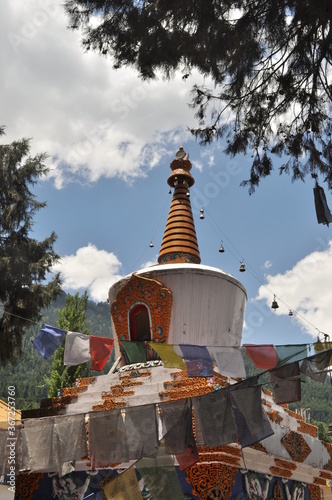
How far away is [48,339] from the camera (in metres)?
11.2

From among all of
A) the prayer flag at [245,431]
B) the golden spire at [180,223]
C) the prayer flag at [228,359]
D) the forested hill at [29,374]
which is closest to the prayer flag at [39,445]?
the prayer flag at [228,359]

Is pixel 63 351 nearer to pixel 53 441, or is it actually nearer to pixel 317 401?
pixel 53 441

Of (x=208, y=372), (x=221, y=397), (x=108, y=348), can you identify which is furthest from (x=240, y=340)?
(x=221, y=397)

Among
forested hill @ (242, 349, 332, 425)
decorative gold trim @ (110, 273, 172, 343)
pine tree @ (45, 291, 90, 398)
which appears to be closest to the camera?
decorative gold trim @ (110, 273, 172, 343)

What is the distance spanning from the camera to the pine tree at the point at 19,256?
12.9 meters

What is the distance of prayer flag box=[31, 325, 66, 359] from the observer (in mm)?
11156

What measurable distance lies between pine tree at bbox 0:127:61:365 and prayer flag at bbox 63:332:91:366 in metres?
2.21

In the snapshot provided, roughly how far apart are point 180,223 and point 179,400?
840 cm

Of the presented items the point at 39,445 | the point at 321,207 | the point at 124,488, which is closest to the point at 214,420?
the point at 124,488

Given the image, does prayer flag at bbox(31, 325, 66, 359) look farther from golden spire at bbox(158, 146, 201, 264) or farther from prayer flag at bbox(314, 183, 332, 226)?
prayer flag at bbox(314, 183, 332, 226)

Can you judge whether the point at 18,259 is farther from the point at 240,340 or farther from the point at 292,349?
the point at 292,349

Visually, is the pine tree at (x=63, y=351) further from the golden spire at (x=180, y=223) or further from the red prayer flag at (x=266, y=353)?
the red prayer flag at (x=266, y=353)

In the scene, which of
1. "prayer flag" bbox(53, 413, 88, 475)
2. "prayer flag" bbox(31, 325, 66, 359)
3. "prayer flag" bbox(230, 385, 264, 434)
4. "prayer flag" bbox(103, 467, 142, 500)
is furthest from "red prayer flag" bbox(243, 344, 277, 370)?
"prayer flag" bbox(31, 325, 66, 359)

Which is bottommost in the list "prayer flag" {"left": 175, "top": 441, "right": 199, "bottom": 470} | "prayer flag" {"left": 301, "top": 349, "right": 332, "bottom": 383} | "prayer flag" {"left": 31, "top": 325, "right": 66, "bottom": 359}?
"prayer flag" {"left": 175, "top": 441, "right": 199, "bottom": 470}
